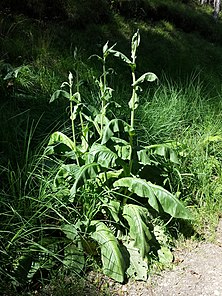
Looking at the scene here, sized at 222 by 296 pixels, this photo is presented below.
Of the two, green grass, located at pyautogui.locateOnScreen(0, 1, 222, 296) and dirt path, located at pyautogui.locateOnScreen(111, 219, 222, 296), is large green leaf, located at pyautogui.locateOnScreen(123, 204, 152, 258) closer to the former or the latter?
dirt path, located at pyautogui.locateOnScreen(111, 219, 222, 296)

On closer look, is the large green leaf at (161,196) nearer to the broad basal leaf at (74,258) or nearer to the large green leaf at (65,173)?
the large green leaf at (65,173)

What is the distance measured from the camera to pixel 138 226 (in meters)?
2.29

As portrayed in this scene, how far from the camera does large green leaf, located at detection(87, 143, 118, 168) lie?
90.4 inches

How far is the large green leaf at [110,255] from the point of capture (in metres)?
2.15

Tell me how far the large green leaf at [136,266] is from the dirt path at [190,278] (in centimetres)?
5

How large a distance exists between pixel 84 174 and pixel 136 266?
624 millimetres

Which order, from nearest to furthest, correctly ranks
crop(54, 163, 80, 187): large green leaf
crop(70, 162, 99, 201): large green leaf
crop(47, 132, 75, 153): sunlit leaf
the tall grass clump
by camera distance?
crop(70, 162, 99, 201): large green leaf
crop(54, 163, 80, 187): large green leaf
crop(47, 132, 75, 153): sunlit leaf
the tall grass clump

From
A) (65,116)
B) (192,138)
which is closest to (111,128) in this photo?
(65,116)

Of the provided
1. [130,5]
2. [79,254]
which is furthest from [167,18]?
[79,254]

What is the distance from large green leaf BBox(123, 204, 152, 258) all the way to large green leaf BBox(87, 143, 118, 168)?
1.04 ft

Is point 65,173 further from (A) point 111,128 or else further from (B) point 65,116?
(B) point 65,116

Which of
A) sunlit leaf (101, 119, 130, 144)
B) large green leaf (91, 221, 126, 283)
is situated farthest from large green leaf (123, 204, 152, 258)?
sunlit leaf (101, 119, 130, 144)

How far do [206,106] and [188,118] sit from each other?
349mm

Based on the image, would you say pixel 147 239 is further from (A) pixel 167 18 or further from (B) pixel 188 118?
(A) pixel 167 18
